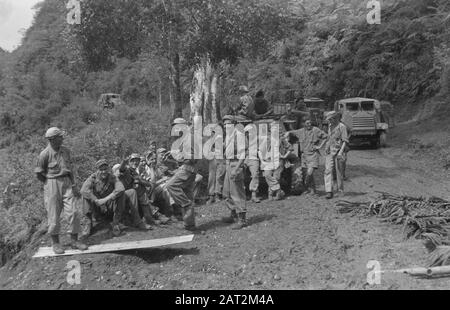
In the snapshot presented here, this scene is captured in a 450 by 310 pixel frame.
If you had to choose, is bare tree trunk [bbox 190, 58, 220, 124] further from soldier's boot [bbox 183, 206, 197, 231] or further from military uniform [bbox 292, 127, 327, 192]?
soldier's boot [bbox 183, 206, 197, 231]

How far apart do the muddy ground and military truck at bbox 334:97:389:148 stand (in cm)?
1020

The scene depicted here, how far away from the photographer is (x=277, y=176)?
11281mm

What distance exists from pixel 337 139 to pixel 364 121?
357 inches

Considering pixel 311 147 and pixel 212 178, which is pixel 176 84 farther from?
pixel 311 147

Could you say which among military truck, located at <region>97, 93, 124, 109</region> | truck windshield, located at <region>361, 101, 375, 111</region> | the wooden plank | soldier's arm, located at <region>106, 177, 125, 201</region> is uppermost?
military truck, located at <region>97, 93, 124, 109</region>

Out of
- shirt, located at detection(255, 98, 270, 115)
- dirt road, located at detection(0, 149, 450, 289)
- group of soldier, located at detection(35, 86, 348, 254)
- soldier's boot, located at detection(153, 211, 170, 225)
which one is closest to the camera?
dirt road, located at detection(0, 149, 450, 289)

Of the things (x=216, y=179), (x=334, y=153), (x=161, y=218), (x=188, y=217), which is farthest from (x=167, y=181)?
(x=334, y=153)

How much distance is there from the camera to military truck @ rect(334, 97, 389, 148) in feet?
64.7

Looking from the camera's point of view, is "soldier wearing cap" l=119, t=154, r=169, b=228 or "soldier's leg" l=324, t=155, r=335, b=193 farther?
"soldier's leg" l=324, t=155, r=335, b=193

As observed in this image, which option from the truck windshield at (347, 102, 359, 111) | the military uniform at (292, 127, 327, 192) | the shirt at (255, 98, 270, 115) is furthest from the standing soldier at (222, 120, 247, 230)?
the truck windshield at (347, 102, 359, 111)

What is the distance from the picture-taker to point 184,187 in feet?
29.9

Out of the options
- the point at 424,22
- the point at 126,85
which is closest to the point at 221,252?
the point at 424,22

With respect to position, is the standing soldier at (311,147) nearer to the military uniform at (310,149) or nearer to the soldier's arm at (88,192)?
the military uniform at (310,149)
